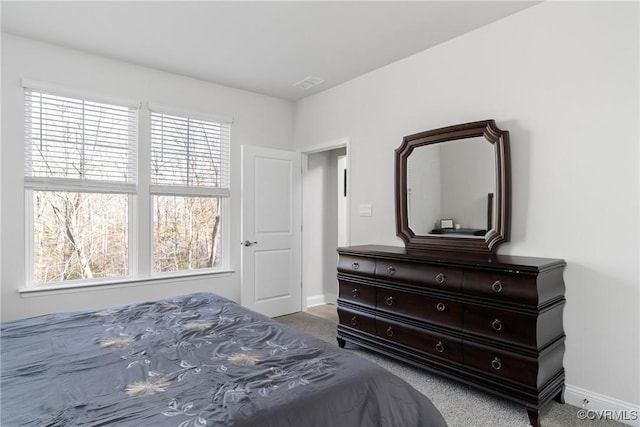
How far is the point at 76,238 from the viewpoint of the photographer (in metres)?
3.44

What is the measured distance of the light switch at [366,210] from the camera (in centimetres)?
391

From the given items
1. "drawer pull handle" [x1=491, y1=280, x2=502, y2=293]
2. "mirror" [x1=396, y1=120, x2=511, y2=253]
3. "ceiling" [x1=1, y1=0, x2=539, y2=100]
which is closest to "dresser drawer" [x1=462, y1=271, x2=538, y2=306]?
"drawer pull handle" [x1=491, y1=280, x2=502, y2=293]

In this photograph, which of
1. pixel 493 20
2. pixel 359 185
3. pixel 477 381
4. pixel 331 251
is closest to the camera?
pixel 477 381

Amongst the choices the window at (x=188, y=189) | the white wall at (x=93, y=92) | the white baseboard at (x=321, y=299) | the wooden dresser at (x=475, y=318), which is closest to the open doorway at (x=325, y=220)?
the white baseboard at (x=321, y=299)

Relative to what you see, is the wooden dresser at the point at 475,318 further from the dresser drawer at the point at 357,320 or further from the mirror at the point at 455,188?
the mirror at the point at 455,188

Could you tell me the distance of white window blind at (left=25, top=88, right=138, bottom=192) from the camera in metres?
3.20

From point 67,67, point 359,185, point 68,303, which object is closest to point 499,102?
point 359,185

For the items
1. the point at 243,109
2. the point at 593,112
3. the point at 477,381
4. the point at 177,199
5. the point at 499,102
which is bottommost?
the point at 477,381

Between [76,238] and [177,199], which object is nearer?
[76,238]

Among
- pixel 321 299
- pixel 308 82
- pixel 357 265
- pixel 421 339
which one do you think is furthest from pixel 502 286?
pixel 321 299

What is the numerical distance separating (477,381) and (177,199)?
3349mm

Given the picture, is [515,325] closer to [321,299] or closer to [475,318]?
[475,318]

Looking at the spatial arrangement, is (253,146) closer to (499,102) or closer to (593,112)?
(499,102)

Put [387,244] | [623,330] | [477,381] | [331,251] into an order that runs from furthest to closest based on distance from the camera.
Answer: [331,251] < [387,244] < [477,381] < [623,330]
